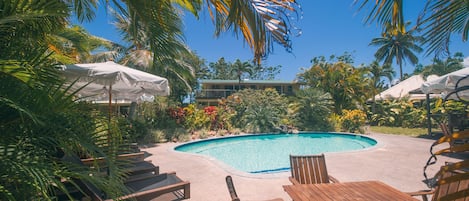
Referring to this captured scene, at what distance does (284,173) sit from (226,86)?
28.1 m

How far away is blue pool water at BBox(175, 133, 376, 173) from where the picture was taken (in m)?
8.77

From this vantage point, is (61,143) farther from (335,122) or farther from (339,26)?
(335,122)

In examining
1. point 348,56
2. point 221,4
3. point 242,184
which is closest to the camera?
point 221,4

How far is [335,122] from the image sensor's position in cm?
1570

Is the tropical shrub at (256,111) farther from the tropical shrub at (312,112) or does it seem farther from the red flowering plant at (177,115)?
the red flowering plant at (177,115)

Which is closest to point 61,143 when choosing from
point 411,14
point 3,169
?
point 3,169

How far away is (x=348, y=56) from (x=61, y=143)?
46.4m

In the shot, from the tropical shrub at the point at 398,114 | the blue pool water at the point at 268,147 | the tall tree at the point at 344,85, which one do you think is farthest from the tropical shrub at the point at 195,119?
the tropical shrub at the point at 398,114

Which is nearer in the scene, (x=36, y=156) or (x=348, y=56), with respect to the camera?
(x=36, y=156)

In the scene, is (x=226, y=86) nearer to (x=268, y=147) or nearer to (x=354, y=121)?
(x=354, y=121)

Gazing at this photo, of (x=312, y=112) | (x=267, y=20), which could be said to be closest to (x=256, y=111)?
(x=312, y=112)

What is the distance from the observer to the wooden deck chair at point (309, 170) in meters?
4.23

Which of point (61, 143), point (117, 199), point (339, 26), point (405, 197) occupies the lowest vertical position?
point (405, 197)

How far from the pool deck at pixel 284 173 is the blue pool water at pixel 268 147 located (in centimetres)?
189
